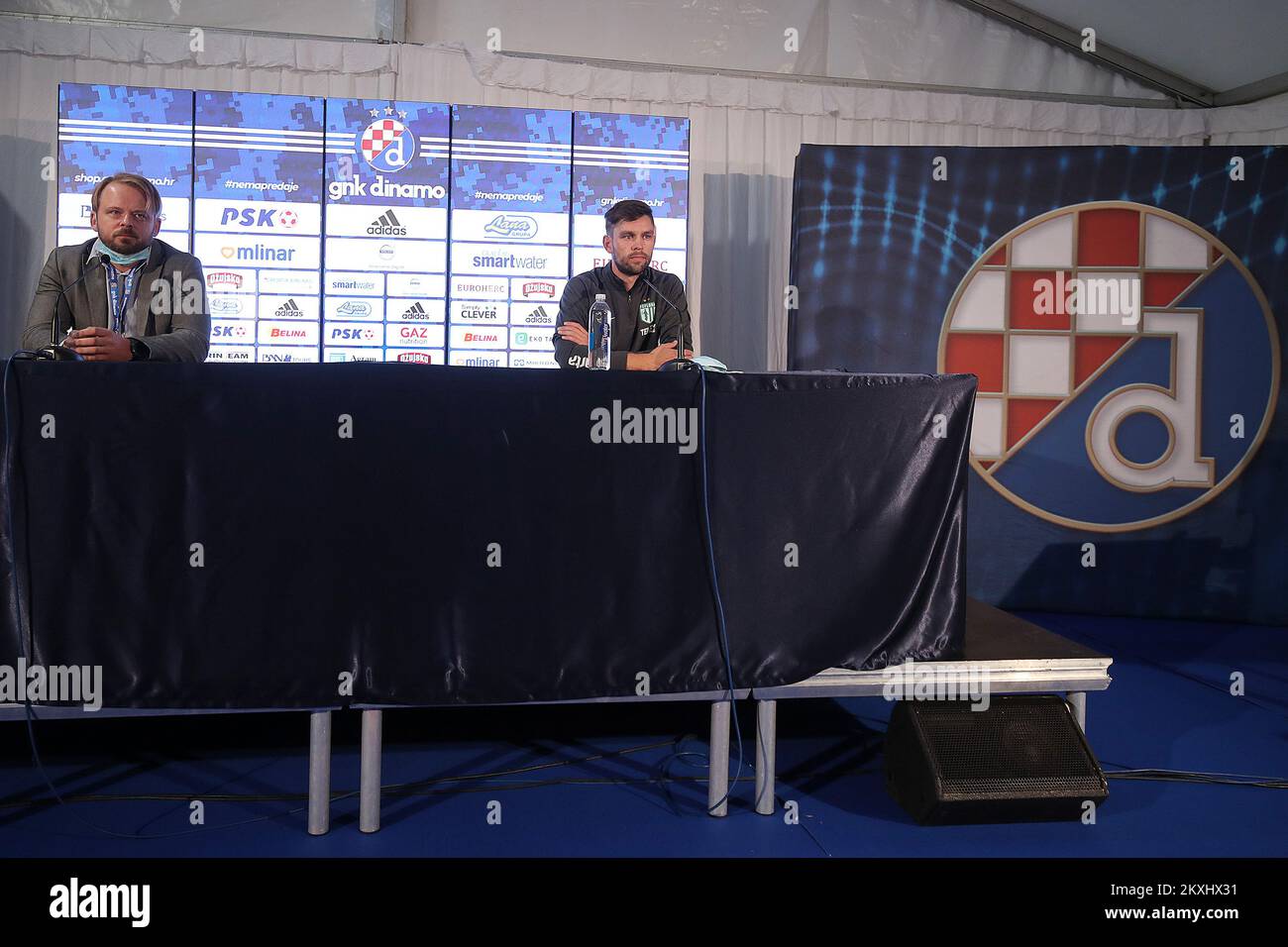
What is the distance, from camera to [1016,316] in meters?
3.99

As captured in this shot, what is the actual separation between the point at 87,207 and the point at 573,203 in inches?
93.3

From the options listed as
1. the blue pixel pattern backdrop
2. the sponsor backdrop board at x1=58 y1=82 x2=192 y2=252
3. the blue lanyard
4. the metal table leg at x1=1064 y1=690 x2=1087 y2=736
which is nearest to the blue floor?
the metal table leg at x1=1064 y1=690 x2=1087 y2=736

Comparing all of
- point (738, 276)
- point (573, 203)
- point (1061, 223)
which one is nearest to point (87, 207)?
point (573, 203)

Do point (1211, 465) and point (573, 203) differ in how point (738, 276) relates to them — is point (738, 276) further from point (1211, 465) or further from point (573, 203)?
point (1211, 465)

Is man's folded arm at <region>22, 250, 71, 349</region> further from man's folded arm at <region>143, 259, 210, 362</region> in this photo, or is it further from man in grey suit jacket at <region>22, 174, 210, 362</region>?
man's folded arm at <region>143, 259, 210, 362</region>

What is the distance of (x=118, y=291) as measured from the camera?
7.45ft

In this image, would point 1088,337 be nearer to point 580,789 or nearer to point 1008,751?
point 1008,751

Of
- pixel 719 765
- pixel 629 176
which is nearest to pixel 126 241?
pixel 719 765

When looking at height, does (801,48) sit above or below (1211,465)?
above

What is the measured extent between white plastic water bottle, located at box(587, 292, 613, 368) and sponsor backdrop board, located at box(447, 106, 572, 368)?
203cm

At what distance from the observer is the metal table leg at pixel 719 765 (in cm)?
185

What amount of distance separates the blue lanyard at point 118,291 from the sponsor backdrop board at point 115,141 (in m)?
2.60

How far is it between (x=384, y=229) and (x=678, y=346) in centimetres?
280

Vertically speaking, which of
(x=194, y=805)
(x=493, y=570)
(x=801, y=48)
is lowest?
(x=194, y=805)
